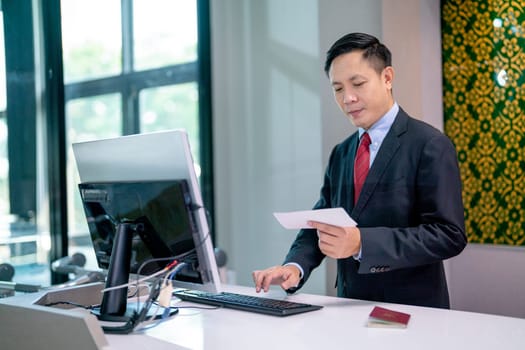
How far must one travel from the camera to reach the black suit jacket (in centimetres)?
184

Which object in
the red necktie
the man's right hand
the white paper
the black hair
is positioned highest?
the black hair

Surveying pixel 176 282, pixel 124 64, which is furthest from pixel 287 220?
pixel 124 64

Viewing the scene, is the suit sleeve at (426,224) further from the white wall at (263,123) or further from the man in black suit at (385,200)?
the white wall at (263,123)

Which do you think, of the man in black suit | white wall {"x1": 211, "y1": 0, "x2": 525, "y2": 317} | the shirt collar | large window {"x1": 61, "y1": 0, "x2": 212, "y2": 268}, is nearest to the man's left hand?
the man in black suit

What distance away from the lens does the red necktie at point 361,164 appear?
7.13 ft

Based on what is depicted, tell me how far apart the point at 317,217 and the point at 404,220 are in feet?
1.73

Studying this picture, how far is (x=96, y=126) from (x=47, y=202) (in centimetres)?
60

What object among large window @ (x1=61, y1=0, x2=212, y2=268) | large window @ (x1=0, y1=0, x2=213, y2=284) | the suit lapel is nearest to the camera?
the suit lapel

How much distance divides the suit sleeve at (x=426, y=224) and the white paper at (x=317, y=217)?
6.7 inches

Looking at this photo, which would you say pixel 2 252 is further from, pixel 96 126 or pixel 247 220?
pixel 247 220

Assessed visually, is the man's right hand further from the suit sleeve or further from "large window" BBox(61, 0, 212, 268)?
"large window" BBox(61, 0, 212, 268)

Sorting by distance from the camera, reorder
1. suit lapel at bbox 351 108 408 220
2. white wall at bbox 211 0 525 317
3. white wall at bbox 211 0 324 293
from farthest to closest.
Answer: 1. white wall at bbox 211 0 324 293
2. white wall at bbox 211 0 525 317
3. suit lapel at bbox 351 108 408 220

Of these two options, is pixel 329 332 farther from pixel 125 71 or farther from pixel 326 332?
pixel 125 71

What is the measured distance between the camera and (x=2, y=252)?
10.6ft
